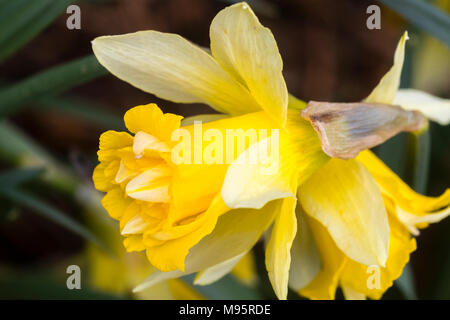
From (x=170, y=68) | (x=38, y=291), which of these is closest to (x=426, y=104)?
(x=170, y=68)

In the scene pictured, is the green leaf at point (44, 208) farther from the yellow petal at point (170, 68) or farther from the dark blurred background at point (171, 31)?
the dark blurred background at point (171, 31)

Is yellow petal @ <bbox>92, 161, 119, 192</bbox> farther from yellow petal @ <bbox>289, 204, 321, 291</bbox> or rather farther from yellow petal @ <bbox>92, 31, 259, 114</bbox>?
yellow petal @ <bbox>289, 204, 321, 291</bbox>

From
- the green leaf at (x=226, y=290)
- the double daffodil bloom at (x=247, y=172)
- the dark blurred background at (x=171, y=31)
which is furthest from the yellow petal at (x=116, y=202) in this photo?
the dark blurred background at (x=171, y=31)

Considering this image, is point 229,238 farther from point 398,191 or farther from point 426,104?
point 426,104

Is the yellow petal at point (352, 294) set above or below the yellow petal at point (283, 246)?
below

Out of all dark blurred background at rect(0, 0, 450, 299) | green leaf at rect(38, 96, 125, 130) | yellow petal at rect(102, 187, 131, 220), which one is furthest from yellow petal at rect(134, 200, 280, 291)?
dark blurred background at rect(0, 0, 450, 299)

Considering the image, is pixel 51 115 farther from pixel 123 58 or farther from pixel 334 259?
pixel 334 259
